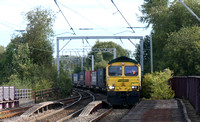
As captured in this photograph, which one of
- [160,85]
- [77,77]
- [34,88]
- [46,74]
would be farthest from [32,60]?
[77,77]

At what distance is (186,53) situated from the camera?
31.2 meters

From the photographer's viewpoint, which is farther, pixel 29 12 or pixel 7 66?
pixel 29 12

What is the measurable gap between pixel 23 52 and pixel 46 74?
16.1 feet

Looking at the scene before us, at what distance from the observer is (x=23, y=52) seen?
3850 cm

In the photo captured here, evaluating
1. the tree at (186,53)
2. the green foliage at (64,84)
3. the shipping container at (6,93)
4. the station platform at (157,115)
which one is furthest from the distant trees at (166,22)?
the station platform at (157,115)

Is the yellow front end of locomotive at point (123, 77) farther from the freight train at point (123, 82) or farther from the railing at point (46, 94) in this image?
the railing at point (46, 94)

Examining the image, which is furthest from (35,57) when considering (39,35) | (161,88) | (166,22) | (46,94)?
(161,88)

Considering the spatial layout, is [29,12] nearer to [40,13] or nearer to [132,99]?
[40,13]

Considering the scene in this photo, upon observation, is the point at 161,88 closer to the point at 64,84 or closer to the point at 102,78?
the point at 102,78

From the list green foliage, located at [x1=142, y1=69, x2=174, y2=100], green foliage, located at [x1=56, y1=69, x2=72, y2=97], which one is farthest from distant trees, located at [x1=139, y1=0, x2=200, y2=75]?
green foliage, located at [x1=142, y1=69, x2=174, y2=100]

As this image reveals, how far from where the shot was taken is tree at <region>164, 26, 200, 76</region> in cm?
3065

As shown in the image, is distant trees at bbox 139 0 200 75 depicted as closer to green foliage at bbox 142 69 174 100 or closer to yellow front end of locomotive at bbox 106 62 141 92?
green foliage at bbox 142 69 174 100

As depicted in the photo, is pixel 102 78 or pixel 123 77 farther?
pixel 102 78

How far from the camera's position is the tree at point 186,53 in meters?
30.6
